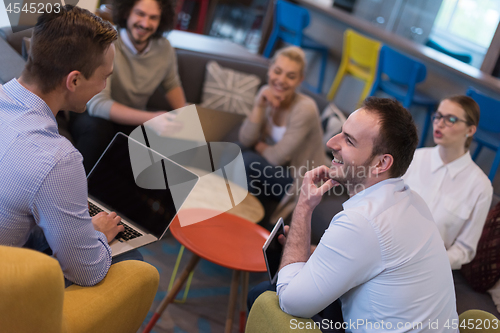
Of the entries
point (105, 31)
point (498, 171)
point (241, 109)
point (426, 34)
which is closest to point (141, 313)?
point (105, 31)

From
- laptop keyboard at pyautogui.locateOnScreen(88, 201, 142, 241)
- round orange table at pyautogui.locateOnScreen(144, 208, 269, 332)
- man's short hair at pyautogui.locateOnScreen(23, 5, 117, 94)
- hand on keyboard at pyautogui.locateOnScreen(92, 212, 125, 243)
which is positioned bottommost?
round orange table at pyautogui.locateOnScreen(144, 208, 269, 332)

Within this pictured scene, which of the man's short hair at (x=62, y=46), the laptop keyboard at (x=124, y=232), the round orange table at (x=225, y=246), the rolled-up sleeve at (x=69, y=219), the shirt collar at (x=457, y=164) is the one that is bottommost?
the round orange table at (x=225, y=246)

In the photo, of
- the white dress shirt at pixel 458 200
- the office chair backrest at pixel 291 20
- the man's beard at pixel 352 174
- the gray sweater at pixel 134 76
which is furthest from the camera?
the office chair backrest at pixel 291 20

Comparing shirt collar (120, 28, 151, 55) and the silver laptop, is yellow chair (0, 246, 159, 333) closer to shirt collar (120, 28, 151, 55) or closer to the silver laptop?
the silver laptop

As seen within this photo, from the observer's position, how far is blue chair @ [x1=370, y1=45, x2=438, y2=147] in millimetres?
3318

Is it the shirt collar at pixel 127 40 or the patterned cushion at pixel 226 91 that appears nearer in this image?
the shirt collar at pixel 127 40

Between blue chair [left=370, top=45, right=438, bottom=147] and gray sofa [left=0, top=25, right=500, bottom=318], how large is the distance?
2.74ft

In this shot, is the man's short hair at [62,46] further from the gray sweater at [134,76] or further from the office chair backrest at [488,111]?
the office chair backrest at [488,111]

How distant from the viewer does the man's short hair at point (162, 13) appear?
232cm

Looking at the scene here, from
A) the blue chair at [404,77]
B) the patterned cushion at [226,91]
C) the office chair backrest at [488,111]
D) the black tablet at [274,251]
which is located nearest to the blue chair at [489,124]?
the office chair backrest at [488,111]

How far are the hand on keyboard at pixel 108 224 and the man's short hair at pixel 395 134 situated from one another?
2.57 feet

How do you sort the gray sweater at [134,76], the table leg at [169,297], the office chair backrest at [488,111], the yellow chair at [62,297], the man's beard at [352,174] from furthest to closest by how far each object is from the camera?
the office chair backrest at [488,111]
the gray sweater at [134,76]
the table leg at [169,297]
the man's beard at [352,174]
the yellow chair at [62,297]

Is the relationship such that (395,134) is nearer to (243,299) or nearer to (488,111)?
(243,299)

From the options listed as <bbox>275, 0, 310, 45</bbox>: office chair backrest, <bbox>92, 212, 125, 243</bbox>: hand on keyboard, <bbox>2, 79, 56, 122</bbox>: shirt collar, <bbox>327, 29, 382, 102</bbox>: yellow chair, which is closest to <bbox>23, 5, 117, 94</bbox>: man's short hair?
<bbox>2, 79, 56, 122</bbox>: shirt collar
